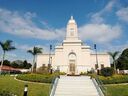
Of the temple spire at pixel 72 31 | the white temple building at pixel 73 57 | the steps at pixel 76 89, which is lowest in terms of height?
the steps at pixel 76 89

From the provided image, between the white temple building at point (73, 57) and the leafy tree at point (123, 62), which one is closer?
the white temple building at point (73, 57)

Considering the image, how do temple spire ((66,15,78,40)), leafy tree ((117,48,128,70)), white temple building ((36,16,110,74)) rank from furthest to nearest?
1. leafy tree ((117,48,128,70))
2. temple spire ((66,15,78,40))
3. white temple building ((36,16,110,74))

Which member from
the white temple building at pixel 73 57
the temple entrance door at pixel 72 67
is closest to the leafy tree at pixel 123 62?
the white temple building at pixel 73 57

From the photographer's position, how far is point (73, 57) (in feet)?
177

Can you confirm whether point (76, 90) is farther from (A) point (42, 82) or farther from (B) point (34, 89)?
(A) point (42, 82)

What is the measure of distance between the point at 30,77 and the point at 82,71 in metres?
23.6

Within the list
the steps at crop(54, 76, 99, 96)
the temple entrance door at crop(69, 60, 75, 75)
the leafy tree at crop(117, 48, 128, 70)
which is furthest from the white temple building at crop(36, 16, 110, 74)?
the leafy tree at crop(117, 48, 128, 70)

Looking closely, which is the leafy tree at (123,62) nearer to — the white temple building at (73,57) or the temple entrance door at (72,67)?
the white temple building at (73,57)

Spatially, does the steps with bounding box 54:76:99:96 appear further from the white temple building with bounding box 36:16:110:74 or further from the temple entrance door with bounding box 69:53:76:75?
the white temple building with bounding box 36:16:110:74

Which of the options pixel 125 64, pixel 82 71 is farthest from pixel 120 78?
pixel 125 64

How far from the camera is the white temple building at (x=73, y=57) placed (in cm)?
5259

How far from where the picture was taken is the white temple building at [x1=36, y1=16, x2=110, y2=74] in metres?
52.6

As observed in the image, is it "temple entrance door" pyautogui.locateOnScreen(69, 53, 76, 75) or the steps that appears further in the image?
"temple entrance door" pyautogui.locateOnScreen(69, 53, 76, 75)

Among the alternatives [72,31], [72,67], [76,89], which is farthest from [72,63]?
[76,89]
